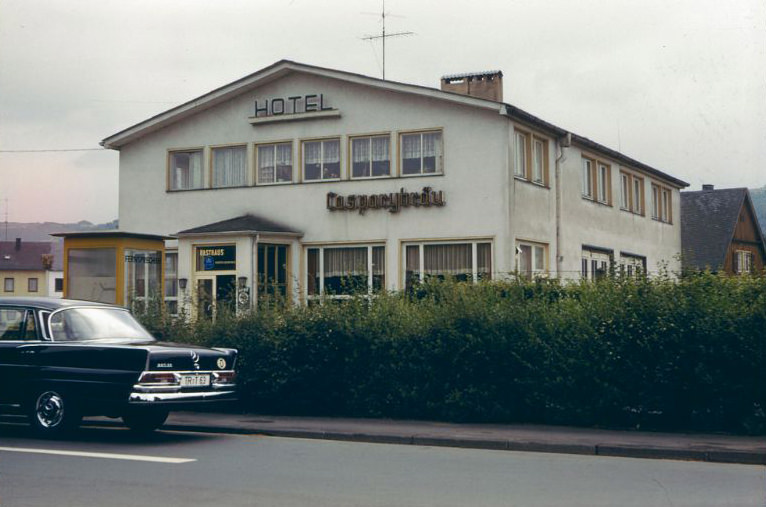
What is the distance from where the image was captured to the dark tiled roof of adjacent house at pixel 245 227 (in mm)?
29078

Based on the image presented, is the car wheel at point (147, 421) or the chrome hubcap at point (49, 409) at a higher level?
the chrome hubcap at point (49, 409)

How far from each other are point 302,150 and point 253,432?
17.0m

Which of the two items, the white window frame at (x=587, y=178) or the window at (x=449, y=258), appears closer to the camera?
the window at (x=449, y=258)

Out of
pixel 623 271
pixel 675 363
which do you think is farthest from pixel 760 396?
pixel 623 271

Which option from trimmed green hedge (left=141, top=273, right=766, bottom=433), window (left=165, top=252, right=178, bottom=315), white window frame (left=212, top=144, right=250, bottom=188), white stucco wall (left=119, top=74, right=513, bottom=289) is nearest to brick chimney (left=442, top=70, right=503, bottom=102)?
white stucco wall (left=119, top=74, right=513, bottom=289)

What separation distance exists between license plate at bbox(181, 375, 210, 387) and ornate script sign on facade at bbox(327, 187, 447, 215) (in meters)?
15.4

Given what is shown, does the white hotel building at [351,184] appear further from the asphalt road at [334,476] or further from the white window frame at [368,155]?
the asphalt road at [334,476]

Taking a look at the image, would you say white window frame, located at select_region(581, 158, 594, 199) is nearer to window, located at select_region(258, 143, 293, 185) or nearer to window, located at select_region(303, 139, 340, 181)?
window, located at select_region(303, 139, 340, 181)

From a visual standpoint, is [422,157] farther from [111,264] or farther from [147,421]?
[147,421]

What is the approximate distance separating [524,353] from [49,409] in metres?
6.60

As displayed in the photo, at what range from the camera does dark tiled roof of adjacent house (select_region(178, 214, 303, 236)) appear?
29.1 metres

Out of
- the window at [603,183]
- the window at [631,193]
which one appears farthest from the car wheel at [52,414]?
the window at [631,193]

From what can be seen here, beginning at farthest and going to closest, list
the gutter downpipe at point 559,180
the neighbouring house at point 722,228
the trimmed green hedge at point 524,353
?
the neighbouring house at point 722,228 < the gutter downpipe at point 559,180 < the trimmed green hedge at point 524,353

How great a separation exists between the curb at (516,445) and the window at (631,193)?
24.9 metres
